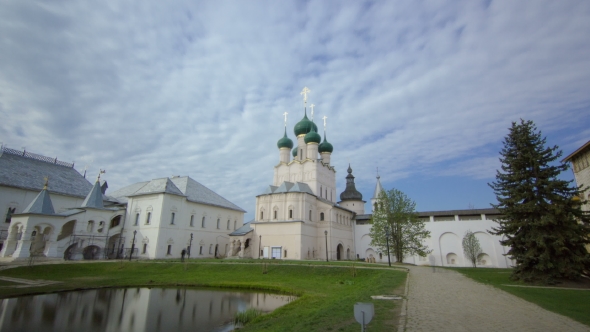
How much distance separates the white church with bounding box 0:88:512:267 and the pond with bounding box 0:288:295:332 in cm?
1686

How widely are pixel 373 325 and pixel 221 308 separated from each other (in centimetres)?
765

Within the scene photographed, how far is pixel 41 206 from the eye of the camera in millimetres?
28984

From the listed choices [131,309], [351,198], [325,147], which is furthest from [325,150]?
[131,309]

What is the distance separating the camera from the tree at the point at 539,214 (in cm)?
1434

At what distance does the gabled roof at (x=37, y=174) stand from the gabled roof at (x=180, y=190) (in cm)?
459

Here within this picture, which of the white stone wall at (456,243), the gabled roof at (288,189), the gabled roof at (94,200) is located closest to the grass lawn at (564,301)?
the white stone wall at (456,243)

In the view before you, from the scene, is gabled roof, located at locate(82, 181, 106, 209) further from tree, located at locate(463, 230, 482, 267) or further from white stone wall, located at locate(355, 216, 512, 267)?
tree, located at locate(463, 230, 482, 267)

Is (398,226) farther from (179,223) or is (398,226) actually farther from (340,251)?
(179,223)

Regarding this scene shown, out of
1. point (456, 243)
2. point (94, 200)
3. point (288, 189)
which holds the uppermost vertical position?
point (288, 189)

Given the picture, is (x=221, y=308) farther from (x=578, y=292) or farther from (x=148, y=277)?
(x=578, y=292)

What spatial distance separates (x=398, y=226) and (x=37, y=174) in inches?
1543

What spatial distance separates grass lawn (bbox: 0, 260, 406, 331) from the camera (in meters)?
7.93

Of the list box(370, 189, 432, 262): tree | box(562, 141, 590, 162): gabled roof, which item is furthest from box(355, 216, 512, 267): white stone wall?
box(562, 141, 590, 162): gabled roof

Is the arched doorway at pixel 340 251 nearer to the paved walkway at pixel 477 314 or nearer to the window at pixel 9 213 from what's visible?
the paved walkway at pixel 477 314
